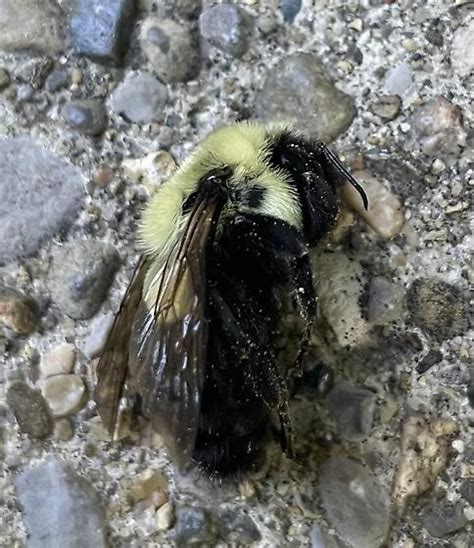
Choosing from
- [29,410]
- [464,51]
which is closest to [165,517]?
[29,410]

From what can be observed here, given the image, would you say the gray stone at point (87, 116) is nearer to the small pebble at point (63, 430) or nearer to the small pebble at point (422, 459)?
the small pebble at point (63, 430)

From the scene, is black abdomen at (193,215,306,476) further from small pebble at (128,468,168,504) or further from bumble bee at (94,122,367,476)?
small pebble at (128,468,168,504)

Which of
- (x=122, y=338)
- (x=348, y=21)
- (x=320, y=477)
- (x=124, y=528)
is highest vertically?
(x=348, y=21)

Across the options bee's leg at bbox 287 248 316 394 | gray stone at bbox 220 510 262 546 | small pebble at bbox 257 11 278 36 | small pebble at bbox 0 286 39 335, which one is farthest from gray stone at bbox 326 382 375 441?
small pebble at bbox 257 11 278 36

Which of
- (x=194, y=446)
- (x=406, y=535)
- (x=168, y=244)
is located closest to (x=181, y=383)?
(x=194, y=446)

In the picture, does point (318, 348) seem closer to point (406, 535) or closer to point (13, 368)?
point (406, 535)
